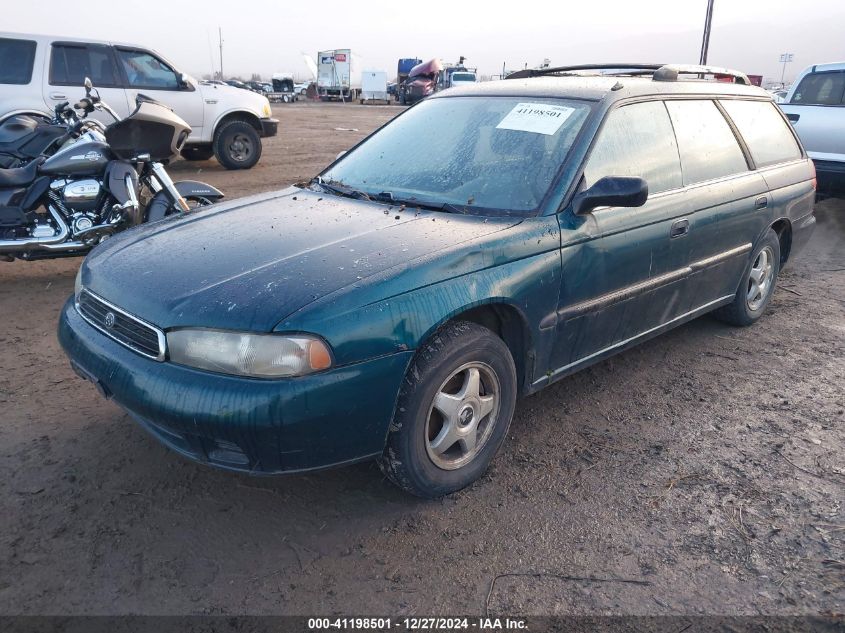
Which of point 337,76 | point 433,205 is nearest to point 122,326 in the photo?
point 433,205

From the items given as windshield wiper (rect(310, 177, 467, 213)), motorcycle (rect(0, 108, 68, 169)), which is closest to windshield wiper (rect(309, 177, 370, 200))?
windshield wiper (rect(310, 177, 467, 213))

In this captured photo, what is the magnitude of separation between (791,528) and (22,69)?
9.39 metres

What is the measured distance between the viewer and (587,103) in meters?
3.26

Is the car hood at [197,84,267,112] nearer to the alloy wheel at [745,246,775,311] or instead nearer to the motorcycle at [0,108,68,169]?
the motorcycle at [0,108,68,169]

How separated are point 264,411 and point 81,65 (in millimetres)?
8355

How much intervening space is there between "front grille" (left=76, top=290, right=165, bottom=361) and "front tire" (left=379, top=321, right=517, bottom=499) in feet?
2.92

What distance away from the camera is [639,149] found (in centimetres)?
340

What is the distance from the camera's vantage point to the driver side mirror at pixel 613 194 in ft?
9.34

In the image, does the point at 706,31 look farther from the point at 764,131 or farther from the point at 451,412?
the point at 451,412

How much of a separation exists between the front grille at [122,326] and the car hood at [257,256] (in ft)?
0.13

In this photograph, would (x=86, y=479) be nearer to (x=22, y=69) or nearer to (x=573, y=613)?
(x=573, y=613)

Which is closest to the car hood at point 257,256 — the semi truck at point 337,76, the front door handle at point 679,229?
the front door handle at point 679,229

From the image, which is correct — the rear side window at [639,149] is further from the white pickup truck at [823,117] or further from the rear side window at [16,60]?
the rear side window at [16,60]

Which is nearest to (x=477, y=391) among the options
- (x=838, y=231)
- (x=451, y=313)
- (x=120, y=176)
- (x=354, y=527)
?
(x=451, y=313)
